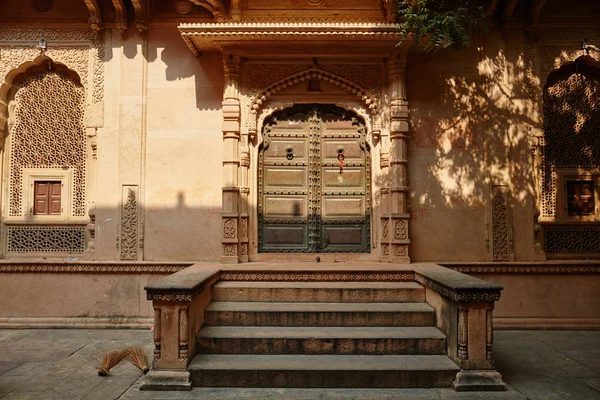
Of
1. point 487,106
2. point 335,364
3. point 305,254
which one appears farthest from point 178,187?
point 487,106

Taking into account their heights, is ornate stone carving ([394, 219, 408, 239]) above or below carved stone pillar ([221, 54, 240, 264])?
below

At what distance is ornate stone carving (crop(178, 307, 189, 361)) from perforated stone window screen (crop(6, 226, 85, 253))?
3.21 meters

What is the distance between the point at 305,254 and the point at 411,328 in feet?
6.90

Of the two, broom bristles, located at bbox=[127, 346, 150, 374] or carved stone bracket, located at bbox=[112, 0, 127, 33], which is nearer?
broom bristles, located at bbox=[127, 346, 150, 374]

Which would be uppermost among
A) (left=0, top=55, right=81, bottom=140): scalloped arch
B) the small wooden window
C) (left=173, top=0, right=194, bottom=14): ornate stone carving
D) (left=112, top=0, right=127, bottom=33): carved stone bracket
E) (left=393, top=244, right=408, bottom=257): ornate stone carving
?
(left=173, top=0, right=194, bottom=14): ornate stone carving

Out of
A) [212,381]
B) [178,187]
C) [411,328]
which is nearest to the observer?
[212,381]

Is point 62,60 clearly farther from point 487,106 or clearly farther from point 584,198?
point 584,198

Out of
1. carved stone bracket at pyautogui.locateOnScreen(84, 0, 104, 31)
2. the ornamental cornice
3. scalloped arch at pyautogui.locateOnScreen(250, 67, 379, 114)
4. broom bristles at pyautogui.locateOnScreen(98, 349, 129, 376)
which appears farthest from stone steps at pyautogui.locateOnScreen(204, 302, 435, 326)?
carved stone bracket at pyautogui.locateOnScreen(84, 0, 104, 31)

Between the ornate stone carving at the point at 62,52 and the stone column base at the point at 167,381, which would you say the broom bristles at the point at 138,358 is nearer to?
the stone column base at the point at 167,381

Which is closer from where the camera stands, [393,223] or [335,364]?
[335,364]

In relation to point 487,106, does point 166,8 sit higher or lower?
higher

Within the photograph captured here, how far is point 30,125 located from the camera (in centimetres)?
619

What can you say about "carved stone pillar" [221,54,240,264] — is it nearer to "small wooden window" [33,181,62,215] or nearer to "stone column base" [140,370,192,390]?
"stone column base" [140,370,192,390]

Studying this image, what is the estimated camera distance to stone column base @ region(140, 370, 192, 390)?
3.57 meters
